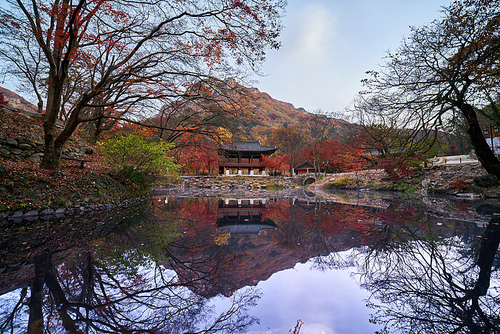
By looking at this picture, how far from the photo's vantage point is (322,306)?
1701 millimetres

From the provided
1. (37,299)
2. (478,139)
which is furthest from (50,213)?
(478,139)

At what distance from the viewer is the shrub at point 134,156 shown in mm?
8086

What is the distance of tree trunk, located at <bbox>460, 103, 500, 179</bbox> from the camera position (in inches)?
285

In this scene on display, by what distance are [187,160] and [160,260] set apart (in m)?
24.0

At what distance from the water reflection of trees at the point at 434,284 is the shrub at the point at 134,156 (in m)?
8.10

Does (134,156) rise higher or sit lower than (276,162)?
lower

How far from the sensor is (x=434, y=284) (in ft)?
6.61

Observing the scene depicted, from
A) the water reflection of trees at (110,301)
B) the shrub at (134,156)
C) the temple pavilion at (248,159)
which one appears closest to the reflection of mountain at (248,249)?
the water reflection of trees at (110,301)

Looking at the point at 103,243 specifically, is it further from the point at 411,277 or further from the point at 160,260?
the point at 411,277

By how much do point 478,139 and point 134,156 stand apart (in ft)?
42.4

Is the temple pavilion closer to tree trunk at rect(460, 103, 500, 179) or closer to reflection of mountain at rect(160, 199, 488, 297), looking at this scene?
tree trunk at rect(460, 103, 500, 179)

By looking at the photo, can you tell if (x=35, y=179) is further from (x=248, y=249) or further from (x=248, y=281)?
(x=248, y=281)

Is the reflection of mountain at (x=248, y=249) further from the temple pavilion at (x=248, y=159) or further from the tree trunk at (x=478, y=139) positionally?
the temple pavilion at (x=248, y=159)

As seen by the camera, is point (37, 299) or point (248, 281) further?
point (248, 281)
